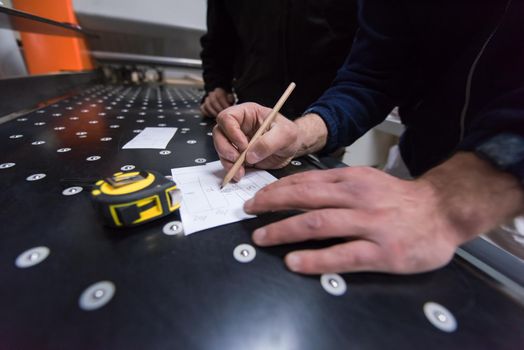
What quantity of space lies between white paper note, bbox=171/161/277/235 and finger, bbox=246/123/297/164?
0.05 meters

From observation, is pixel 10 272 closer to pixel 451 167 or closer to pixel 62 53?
pixel 451 167

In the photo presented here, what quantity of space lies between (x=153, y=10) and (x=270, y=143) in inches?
67.7

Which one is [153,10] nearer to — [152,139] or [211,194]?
[152,139]

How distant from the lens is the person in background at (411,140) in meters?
0.22

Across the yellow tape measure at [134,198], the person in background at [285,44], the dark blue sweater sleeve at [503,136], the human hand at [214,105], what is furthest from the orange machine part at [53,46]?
the dark blue sweater sleeve at [503,136]

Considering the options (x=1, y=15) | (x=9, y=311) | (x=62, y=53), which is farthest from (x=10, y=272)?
(x=62, y=53)

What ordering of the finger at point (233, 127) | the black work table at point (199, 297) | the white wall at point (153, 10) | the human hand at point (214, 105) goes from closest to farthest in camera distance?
1. the black work table at point (199, 297)
2. the finger at point (233, 127)
3. the human hand at point (214, 105)
4. the white wall at point (153, 10)

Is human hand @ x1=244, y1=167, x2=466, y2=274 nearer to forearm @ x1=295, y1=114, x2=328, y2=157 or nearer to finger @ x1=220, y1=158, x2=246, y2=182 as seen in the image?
finger @ x1=220, y1=158, x2=246, y2=182

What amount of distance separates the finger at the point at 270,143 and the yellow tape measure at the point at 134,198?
141 mm

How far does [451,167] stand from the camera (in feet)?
0.85

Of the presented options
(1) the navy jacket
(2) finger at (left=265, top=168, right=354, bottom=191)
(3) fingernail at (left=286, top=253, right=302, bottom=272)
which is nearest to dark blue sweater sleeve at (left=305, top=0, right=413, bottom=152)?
(1) the navy jacket

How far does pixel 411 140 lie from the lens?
610mm

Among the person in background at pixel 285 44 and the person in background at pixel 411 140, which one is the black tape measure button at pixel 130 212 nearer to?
the person in background at pixel 411 140

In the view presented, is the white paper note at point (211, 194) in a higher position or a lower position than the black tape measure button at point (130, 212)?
lower
